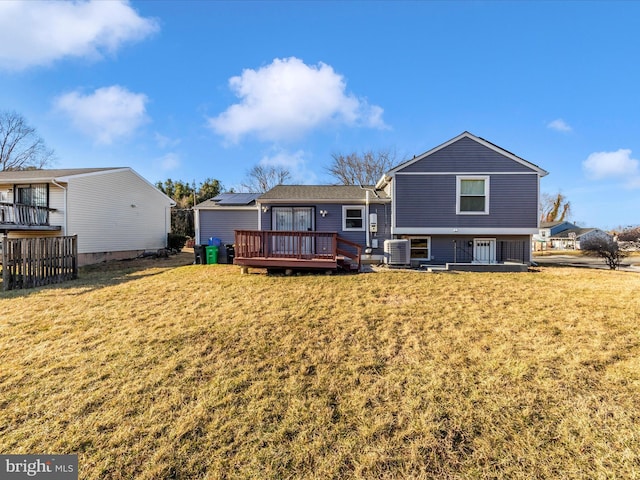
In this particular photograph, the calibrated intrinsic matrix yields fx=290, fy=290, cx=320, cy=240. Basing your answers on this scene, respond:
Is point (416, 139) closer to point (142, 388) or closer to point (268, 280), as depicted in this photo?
point (268, 280)

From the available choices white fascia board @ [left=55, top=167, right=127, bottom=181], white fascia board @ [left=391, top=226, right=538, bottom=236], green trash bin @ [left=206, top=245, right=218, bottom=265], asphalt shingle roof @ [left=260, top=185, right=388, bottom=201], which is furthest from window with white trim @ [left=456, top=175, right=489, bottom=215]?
white fascia board @ [left=55, top=167, right=127, bottom=181]

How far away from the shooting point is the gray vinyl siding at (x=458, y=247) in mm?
11945

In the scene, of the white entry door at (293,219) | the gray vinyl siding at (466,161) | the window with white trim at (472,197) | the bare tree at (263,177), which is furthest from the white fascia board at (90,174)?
the bare tree at (263,177)

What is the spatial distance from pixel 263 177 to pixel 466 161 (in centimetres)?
2866

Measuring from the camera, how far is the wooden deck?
884 cm

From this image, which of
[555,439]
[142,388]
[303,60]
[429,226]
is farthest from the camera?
[303,60]

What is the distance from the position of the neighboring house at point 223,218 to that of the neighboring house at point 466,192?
7.45 meters

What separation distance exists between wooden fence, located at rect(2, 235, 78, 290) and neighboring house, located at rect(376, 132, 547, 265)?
11.7 meters

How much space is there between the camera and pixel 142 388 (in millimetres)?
3410

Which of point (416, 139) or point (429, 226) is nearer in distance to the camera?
point (429, 226)

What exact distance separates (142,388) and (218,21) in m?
10.6

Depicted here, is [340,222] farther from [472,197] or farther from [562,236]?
[562,236]

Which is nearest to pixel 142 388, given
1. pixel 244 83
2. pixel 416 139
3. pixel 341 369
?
pixel 341 369

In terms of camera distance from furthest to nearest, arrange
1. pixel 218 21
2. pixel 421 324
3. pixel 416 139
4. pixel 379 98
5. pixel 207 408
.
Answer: pixel 416 139 < pixel 379 98 < pixel 218 21 < pixel 421 324 < pixel 207 408
